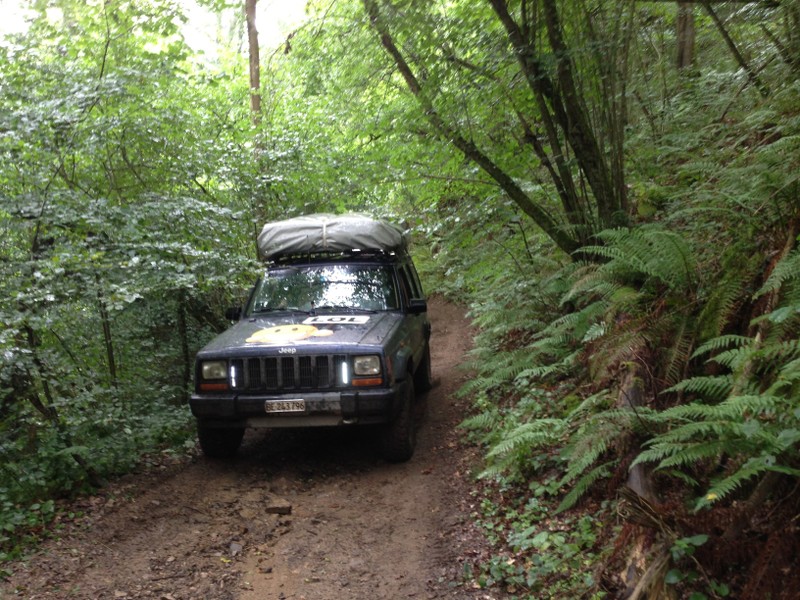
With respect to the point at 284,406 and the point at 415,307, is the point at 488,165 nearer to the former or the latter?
the point at 415,307

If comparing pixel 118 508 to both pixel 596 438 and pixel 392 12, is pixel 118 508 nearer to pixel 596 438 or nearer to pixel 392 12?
pixel 596 438

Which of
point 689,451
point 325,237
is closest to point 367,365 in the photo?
point 325,237

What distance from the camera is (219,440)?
6477 millimetres

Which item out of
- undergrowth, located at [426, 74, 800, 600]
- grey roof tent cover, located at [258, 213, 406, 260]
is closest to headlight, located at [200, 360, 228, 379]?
grey roof tent cover, located at [258, 213, 406, 260]

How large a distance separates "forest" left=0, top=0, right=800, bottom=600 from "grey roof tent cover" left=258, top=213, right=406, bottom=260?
0.61 metres

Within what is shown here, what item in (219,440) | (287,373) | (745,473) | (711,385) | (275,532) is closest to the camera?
(745,473)

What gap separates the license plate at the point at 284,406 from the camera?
5910 mm

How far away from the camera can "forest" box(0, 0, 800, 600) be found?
3.53 meters

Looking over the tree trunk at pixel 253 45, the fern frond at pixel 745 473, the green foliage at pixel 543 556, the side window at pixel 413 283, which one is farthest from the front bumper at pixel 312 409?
the tree trunk at pixel 253 45

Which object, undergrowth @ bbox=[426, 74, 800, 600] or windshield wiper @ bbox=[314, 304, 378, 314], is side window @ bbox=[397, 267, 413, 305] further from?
undergrowth @ bbox=[426, 74, 800, 600]

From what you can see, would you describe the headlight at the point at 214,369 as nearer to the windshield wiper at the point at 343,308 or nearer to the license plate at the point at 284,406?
the license plate at the point at 284,406

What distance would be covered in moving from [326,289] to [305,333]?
110 centimetres

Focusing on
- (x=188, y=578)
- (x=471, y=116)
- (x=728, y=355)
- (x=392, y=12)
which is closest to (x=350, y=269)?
(x=471, y=116)

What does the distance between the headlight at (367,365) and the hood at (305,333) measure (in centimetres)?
12
